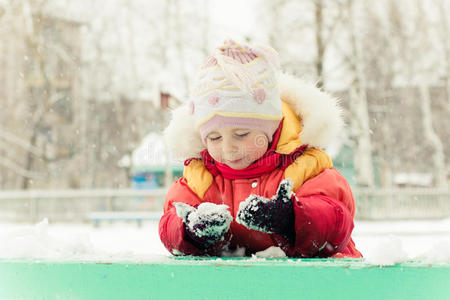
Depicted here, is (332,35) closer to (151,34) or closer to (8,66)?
(151,34)

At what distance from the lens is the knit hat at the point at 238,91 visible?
1.43 metres

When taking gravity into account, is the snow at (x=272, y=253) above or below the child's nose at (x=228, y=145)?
below

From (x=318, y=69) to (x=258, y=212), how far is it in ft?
41.6

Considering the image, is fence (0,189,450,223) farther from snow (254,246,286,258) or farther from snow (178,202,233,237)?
snow (178,202,233,237)

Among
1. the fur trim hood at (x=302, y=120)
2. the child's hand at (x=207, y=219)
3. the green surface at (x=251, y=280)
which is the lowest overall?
the green surface at (x=251, y=280)

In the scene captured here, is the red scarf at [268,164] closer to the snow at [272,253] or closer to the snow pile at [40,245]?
the snow at [272,253]

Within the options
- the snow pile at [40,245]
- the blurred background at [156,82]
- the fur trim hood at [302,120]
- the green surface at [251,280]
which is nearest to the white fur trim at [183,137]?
the fur trim hood at [302,120]

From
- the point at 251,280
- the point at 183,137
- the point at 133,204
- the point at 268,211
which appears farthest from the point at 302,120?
the point at 133,204

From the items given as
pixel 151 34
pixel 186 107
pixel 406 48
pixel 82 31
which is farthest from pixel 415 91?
pixel 186 107

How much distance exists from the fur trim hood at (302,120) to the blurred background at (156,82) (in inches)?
363

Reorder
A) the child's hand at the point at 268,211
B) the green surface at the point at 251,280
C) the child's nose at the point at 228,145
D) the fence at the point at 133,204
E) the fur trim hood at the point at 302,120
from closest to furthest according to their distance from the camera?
the green surface at the point at 251,280
the child's hand at the point at 268,211
the child's nose at the point at 228,145
the fur trim hood at the point at 302,120
the fence at the point at 133,204

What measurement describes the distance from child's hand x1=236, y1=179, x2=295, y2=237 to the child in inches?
2.7

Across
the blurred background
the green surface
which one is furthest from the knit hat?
the blurred background

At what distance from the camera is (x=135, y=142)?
1830 cm
